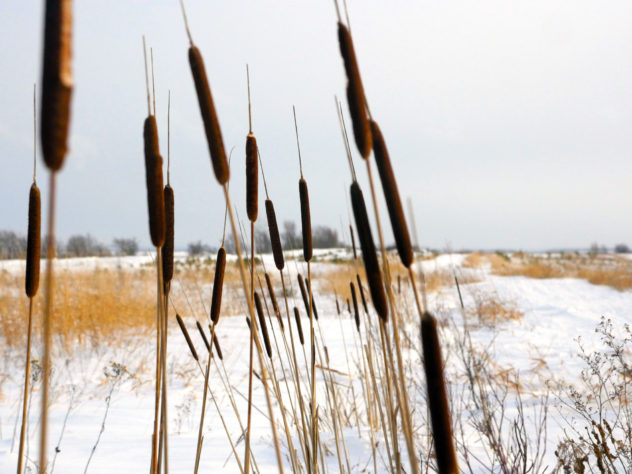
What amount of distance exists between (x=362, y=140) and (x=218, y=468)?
172 cm

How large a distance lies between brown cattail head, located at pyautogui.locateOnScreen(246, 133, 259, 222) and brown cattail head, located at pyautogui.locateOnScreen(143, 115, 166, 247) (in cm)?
18

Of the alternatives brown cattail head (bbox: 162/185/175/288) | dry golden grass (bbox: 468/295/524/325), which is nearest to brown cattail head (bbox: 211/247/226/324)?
brown cattail head (bbox: 162/185/175/288)

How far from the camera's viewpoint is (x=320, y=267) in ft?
48.1

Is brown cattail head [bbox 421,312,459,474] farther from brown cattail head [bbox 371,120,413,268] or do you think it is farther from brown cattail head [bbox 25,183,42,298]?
brown cattail head [bbox 25,183,42,298]

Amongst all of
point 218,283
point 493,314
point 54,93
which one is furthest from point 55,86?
point 493,314

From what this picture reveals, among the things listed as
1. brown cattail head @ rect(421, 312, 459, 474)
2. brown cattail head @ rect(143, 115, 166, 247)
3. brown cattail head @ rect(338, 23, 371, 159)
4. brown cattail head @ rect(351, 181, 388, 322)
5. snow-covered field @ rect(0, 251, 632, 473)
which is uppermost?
brown cattail head @ rect(338, 23, 371, 159)

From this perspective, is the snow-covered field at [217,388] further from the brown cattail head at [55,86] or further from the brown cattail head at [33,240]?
the brown cattail head at [55,86]

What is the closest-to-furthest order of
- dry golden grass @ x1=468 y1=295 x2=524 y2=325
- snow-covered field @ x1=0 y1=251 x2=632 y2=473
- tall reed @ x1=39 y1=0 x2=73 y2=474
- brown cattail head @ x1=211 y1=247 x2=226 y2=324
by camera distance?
tall reed @ x1=39 y1=0 x2=73 y2=474 < brown cattail head @ x1=211 y1=247 x2=226 y2=324 < snow-covered field @ x1=0 y1=251 x2=632 y2=473 < dry golden grass @ x1=468 y1=295 x2=524 y2=325

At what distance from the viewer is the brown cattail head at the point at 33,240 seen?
65cm

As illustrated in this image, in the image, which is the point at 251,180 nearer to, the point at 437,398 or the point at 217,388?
the point at 437,398

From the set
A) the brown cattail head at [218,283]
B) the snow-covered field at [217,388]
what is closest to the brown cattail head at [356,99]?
the brown cattail head at [218,283]

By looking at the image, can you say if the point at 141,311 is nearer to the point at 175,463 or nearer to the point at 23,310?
the point at 23,310

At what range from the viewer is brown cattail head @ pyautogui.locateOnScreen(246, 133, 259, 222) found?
679 mm

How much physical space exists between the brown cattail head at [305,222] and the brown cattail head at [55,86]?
0.63 meters
